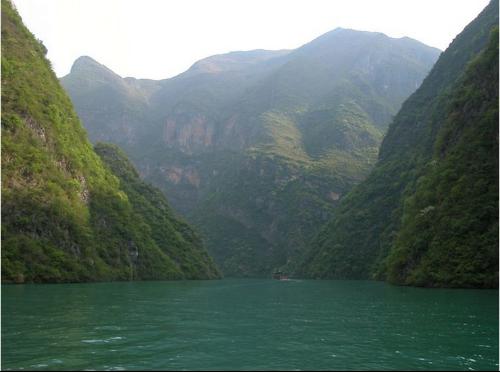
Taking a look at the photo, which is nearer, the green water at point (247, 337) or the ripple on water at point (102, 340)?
the green water at point (247, 337)

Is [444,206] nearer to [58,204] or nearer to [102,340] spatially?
[102,340]

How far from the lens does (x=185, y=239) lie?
524 feet

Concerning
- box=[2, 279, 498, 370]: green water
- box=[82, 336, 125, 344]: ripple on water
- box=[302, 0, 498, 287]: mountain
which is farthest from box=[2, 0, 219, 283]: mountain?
box=[82, 336, 125, 344]: ripple on water

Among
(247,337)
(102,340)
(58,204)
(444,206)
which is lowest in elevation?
(247,337)

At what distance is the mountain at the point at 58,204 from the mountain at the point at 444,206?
46.8 meters

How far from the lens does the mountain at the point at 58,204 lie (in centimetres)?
8750

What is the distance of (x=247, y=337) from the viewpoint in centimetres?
2834

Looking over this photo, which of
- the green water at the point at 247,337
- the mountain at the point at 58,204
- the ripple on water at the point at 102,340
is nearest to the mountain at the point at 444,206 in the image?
the green water at the point at 247,337

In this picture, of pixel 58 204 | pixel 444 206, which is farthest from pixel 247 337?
pixel 58 204

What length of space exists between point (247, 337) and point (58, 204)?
3042 inches

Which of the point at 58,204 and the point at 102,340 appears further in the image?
the point at 58,204

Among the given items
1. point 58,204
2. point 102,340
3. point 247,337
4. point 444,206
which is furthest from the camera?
point 58,204

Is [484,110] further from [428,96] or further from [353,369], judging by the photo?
[428,96]

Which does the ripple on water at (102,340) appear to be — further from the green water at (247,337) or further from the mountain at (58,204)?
the mountain at (58,204)
